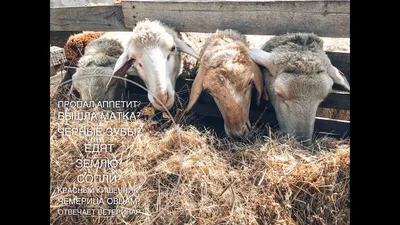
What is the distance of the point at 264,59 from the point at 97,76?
1.59 metres

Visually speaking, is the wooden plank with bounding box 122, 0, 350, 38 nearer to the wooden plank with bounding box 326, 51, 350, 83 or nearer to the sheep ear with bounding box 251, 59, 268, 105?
the wooden plank with bounding box 326, 51, 350, 83

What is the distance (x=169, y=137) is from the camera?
355cm

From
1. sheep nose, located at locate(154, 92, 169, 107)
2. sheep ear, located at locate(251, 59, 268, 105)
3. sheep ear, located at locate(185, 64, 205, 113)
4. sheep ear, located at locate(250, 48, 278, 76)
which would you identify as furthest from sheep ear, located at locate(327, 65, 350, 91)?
sheep nose, located at locate(154, 92, 169, 107)

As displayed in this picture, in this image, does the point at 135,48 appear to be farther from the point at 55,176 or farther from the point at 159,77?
the point at 55,176

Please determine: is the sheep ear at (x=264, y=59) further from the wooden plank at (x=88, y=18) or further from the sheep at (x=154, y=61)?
the wooden plank at (x=88, y=18)

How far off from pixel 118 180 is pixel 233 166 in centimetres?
94

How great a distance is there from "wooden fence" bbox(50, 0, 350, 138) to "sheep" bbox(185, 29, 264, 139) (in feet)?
1.14

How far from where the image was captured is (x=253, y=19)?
3.97 m

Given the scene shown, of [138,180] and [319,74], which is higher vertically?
[319,74]

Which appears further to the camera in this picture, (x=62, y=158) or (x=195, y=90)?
(x=195, y=90)

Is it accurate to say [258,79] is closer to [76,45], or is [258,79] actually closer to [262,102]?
[262,102]

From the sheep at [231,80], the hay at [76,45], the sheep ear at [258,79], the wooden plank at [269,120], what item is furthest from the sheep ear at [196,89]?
the hay at [76,45]

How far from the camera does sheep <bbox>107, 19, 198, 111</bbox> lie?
11.8 ft

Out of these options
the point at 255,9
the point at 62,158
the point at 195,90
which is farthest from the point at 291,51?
the point at 62,158
